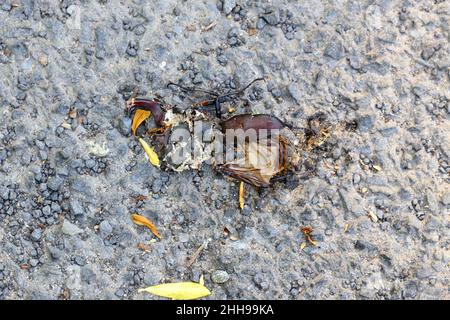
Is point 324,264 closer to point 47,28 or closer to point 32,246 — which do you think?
point 32,246

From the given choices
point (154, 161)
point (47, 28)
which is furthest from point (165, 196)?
point (47, 28)

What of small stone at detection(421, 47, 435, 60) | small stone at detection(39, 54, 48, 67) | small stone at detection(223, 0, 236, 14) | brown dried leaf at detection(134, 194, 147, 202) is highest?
small stone at detection(223, 0, 236, 14)

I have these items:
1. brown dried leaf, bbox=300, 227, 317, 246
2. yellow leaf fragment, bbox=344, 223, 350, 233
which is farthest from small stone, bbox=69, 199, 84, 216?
yellow leaf fragment, bbox=344, 223, 350, 233

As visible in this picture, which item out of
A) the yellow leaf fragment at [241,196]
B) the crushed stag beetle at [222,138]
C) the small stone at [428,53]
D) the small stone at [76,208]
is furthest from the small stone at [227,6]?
the small stone at [76,208]

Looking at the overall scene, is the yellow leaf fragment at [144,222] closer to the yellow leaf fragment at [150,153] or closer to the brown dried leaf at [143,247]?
the brown dried leaf at [143,247]

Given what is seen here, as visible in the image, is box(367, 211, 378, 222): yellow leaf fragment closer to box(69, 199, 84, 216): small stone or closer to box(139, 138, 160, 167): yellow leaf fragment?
box(139, 138, 160, 167): yellow leaf fragment

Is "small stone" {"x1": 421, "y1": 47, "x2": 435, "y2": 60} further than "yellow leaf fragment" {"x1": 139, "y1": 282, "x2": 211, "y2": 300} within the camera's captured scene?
Yes

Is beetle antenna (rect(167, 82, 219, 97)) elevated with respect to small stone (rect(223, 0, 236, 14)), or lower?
lower

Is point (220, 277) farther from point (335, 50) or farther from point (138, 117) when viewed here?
point (335, 50)
